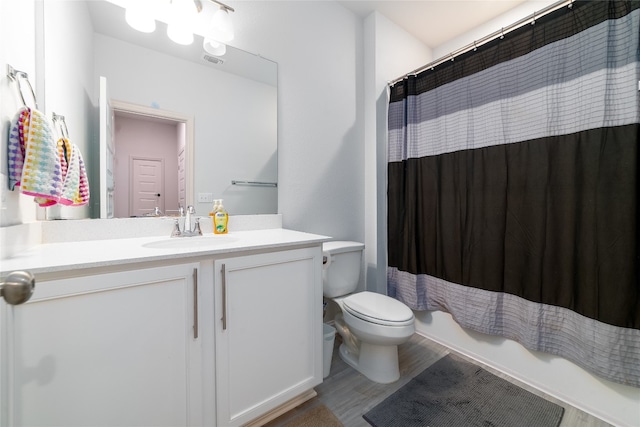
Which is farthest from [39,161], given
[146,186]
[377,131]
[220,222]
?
[377,131]

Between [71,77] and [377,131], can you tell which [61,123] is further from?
[377,131]

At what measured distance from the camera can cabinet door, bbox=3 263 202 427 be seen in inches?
27.6

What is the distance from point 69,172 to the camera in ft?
3.26

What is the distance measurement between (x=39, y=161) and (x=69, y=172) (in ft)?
0.61

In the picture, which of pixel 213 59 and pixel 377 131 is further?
pixel 377 131

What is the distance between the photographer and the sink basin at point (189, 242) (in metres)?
1.19

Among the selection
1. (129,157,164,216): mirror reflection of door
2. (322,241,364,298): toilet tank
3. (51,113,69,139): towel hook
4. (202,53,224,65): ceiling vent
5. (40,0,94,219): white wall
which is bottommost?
(322,241,364,298): toilet tank

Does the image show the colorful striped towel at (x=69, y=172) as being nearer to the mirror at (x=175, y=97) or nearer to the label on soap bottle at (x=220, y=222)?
the mirror at (x=175, y=97)

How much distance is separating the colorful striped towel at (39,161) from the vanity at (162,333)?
8.4 inches

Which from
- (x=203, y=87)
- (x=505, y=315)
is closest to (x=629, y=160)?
(x=505, y=315)

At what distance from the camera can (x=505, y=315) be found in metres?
1.53

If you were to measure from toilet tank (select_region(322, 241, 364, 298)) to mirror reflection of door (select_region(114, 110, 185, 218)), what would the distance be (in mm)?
978

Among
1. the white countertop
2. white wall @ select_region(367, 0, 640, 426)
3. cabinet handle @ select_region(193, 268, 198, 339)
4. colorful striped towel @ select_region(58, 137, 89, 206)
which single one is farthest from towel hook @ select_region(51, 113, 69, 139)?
white wall @ select_region(367, 0, 640, 426)

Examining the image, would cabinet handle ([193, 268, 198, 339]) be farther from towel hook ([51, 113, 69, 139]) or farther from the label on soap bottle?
towel hook ([51, 113, 69, 139])
